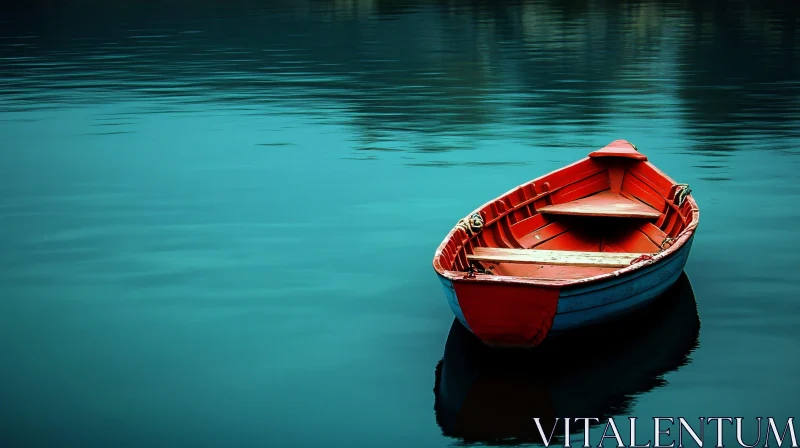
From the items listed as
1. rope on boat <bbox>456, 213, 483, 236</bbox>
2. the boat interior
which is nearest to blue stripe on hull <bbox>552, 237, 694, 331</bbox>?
the boat interior

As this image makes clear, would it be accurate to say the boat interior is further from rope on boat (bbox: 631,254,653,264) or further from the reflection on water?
the reflection on water

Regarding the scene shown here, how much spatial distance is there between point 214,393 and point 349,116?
21380 mm

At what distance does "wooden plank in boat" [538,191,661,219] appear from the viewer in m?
16.4

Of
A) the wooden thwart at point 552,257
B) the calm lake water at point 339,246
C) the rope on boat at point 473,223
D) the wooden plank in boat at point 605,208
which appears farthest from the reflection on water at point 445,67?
the rope on boat at point 473,223

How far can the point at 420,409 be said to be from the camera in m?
12.0

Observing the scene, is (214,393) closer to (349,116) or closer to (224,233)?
(224,233)

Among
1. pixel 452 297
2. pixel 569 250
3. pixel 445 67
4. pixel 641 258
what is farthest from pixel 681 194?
pixel 445 67

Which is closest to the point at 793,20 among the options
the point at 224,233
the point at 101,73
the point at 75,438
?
the point at 101,73

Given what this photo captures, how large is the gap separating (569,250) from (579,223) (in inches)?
35.6

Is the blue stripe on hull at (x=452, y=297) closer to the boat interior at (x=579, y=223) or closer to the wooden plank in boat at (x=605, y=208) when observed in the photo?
the boat interior at (x=579, y=223)

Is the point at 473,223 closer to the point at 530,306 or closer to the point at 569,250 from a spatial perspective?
the point at 569,250

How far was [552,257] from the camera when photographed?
14.6m

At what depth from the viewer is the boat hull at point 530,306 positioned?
1217cm

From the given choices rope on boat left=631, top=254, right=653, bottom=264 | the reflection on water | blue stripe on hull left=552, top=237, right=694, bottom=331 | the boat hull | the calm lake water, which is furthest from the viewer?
the reflection on water
